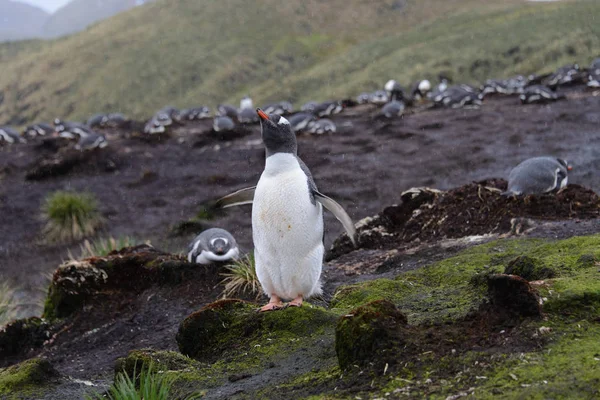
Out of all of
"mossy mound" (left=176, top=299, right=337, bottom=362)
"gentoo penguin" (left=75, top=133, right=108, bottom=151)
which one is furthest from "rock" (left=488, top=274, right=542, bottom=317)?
"gentoo penguin" (left=75, top=133, right=108, bottom=151)

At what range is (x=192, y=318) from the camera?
4258 mm

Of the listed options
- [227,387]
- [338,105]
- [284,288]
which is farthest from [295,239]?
[338,105]

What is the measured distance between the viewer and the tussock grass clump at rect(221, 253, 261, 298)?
6.50 metres

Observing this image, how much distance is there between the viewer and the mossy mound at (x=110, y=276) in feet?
23.7

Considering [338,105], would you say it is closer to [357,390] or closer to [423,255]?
[423,255]

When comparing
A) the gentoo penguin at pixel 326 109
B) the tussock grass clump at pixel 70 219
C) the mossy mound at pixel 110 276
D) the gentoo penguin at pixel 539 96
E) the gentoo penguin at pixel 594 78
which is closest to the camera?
the mossy mound at pixel 110 276

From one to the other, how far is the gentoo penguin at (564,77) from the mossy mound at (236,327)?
64.8 ft

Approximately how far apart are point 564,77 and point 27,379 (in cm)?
2185

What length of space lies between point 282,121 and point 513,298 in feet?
7.23

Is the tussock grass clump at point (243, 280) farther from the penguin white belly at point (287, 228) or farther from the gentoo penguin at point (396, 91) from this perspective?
the gentoo penguin at point (396, 91)

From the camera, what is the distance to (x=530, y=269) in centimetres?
398

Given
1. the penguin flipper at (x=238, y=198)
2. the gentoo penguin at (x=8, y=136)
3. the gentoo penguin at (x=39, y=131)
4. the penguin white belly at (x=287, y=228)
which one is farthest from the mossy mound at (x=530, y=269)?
the gentoo penguin at (x=39, y=131)

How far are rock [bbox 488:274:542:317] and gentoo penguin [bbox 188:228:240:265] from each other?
4.27 m

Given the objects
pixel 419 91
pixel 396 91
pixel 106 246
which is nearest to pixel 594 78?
pixel 396 91
